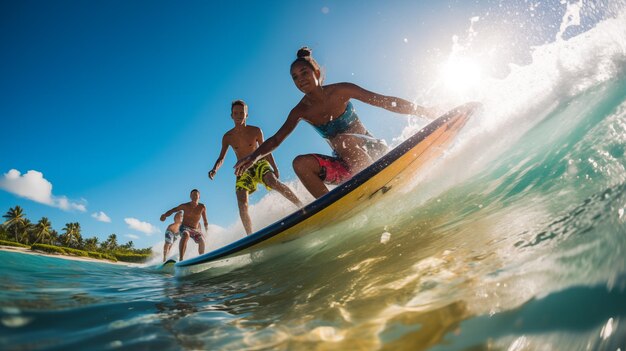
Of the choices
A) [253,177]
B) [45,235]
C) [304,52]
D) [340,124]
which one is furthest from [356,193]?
[45,235]

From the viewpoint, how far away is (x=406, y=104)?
11.3 ft

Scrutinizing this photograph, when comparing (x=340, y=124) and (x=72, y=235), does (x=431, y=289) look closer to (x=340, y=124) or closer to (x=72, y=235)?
(x=340, y=124)

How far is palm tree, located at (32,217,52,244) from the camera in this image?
156 feet

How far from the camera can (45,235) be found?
48.3 meters

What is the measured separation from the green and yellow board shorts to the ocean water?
2473 mm

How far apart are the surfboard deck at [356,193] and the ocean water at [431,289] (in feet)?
0.73

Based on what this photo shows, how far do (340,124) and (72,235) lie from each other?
64.3 metres

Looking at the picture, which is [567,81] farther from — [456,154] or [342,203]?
[342,203]

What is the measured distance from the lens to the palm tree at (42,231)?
4759 cm

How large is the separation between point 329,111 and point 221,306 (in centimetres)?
267

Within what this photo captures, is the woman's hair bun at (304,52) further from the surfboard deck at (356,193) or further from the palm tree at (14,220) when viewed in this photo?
the palm tree at (14,220)

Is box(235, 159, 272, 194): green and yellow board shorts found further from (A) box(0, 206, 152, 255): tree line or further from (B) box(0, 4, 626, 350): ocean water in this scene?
(A) box(0, 206, 152, 255): tree line

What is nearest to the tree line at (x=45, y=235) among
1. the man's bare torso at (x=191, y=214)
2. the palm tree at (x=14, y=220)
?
the palm tree at (x=14, y=220)

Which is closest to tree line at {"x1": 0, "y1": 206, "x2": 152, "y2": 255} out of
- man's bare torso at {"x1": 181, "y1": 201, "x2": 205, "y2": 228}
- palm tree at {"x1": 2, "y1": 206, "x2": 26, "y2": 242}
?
palm tree at {"x1": 2, "y1": 206, "x2": 26, "y2": 242}
